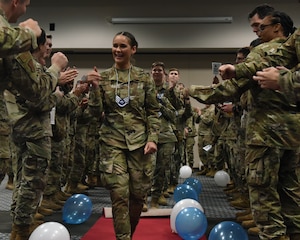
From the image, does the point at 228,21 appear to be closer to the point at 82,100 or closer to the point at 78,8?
the point at 78,8

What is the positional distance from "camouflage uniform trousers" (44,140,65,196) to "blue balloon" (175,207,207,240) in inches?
60.8

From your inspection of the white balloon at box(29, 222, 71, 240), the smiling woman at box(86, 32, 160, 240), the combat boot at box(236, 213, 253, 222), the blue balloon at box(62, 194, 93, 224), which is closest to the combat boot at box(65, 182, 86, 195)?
the blue balloon at box(62, 194, 93, 224)

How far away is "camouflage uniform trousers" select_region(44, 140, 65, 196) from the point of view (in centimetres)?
386

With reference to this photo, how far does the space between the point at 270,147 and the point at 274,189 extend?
0.25m

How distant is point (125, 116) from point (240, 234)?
110 cm

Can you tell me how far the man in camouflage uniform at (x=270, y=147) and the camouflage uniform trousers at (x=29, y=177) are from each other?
3.53 feet

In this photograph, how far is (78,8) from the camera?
9.21 m

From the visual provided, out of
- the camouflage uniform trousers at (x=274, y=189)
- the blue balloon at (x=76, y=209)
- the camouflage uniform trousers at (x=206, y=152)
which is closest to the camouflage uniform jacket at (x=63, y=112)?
the blue balloon at (x=76, y=209)

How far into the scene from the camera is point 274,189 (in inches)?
86.4

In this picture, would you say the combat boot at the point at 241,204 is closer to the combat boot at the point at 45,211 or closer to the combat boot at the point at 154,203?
the combat boot at the point at 154,203

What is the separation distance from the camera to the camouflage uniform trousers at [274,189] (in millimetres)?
2170

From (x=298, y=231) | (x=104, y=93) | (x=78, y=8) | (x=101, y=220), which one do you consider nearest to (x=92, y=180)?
(x=101, y=220)

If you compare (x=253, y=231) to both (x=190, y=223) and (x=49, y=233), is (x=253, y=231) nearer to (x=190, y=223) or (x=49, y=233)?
(x=190, y=223)

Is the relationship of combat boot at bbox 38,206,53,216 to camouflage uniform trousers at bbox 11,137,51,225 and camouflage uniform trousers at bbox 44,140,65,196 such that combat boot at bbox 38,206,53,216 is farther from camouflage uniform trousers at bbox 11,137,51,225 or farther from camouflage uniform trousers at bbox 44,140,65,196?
camouflage uniform trousers at bbox 11,137,51,225
